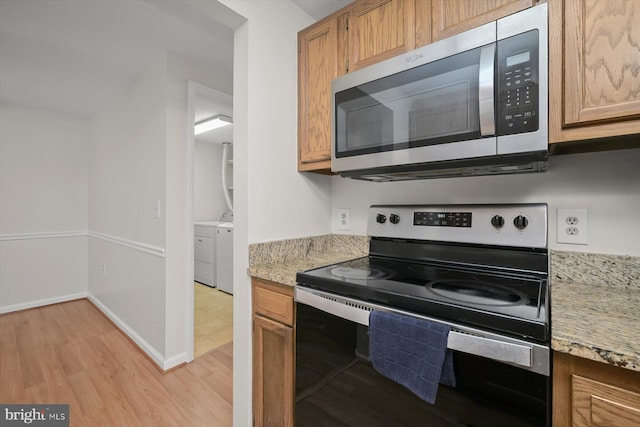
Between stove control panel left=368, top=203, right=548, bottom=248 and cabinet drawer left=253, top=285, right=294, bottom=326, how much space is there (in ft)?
1.98

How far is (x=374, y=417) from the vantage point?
888 mm

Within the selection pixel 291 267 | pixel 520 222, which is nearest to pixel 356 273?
pixel 291 267

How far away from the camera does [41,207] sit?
3.37m

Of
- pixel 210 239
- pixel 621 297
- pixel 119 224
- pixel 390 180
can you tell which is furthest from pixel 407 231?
pixel 210 239

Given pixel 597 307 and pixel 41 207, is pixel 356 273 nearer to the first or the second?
pixel 597 307

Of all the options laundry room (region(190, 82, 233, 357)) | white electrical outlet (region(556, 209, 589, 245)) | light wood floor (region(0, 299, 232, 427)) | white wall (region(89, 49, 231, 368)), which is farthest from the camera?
laundry room (region(190, 82, 233, 357))

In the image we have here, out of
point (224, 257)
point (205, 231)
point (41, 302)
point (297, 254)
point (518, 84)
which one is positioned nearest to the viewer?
point (518, 84)

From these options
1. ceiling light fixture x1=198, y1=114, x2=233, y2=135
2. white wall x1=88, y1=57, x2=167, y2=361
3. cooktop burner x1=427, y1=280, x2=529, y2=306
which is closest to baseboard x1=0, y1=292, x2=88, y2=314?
white wall x1=88, y1=57, x2=167, y2=361

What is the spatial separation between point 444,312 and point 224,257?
3434 mm

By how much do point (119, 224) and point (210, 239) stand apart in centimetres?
130

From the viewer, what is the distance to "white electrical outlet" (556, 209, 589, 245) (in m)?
1.05

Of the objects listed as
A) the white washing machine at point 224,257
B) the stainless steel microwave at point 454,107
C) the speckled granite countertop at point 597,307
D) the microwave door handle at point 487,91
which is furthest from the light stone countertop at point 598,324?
the white washing machine at point 224,257

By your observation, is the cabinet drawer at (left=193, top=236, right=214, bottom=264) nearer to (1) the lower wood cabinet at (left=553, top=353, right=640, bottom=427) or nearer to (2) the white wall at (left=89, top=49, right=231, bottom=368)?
(2) the white wall at (left=89, top=49, right=231, bottom=368)

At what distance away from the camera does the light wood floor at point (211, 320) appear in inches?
98.4
